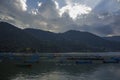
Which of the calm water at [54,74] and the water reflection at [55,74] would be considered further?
the calm water at [54,74]

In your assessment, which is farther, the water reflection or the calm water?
the calm water

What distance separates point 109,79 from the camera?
93438 mm

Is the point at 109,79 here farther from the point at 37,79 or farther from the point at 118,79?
the point at 37,79

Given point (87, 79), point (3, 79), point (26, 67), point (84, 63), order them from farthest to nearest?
point (84, 63), point (26, 67), point (87, 79), point (3, 79)

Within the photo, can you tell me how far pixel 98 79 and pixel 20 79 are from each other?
32903mm

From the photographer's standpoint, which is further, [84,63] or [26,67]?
[84,63]

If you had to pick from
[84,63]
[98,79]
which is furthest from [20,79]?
[84,63]

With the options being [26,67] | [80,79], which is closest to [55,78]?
[80,79]

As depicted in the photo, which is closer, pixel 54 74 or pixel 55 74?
pixel 54 74

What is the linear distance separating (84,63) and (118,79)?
73098mm

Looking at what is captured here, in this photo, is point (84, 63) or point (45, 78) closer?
point (45, 78)

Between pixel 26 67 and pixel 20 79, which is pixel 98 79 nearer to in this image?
pixel 20 79

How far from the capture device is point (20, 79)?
296 ft

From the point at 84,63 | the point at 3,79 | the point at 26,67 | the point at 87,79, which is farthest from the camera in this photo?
the point at 84,63
